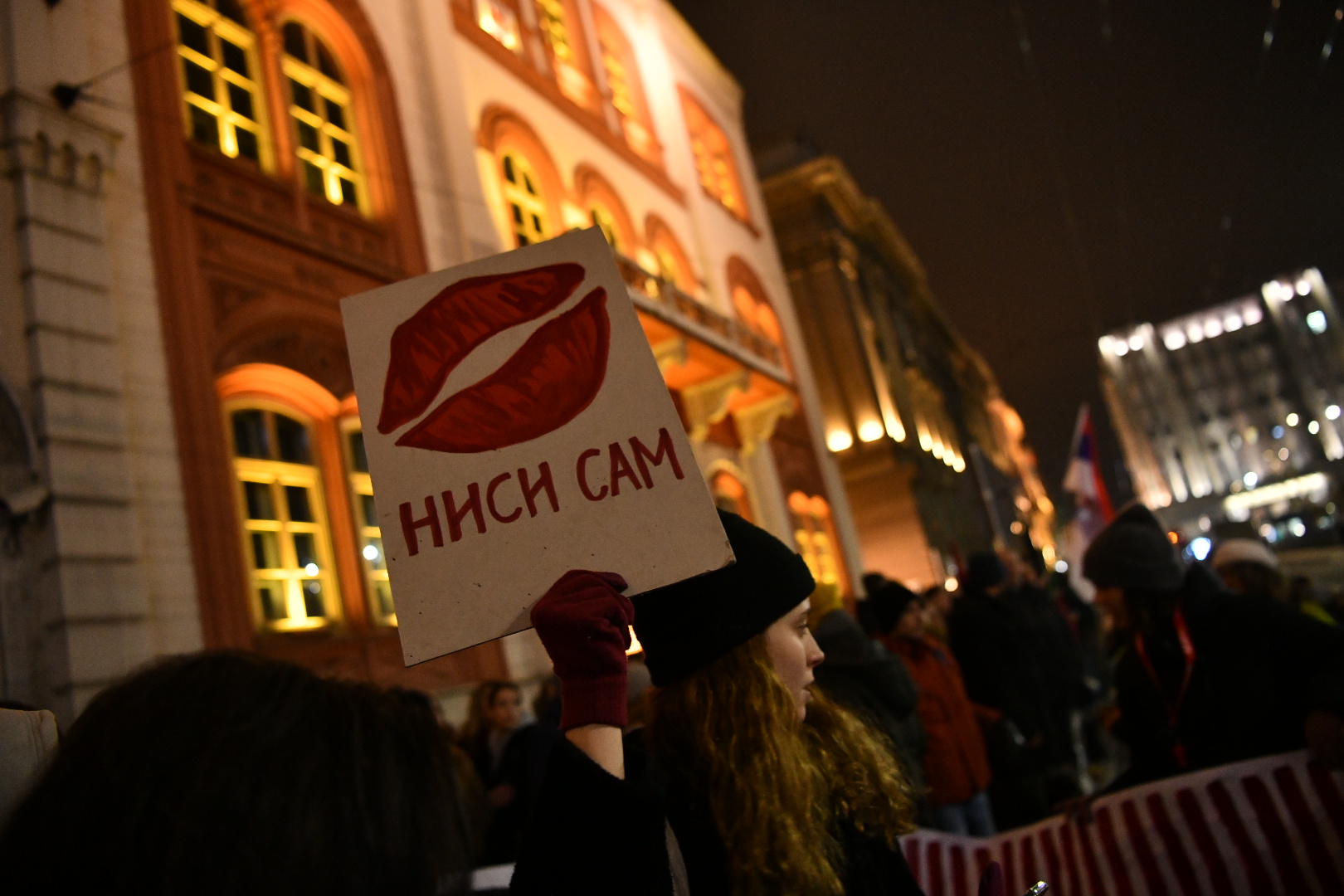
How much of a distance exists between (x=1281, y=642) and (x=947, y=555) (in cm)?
2554

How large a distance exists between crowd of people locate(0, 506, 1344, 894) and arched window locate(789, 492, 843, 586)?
41.5 feet

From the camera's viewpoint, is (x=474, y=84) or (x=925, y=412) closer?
(x=474, y=84)

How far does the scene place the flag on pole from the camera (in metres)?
10.3

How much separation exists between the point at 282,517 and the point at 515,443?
615cm

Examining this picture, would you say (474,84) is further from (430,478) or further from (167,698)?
(167,698)

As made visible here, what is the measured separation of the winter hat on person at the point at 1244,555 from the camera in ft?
17.0

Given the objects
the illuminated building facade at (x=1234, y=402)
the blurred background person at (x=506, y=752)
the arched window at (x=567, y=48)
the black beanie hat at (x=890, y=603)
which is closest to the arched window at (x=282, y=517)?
the blurred background person at (x=506, y=752)

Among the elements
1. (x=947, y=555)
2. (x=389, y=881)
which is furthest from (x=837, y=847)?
(x=947, y=555)

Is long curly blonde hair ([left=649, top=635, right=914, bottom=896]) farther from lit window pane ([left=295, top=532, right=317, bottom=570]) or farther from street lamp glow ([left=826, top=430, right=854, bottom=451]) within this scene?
street lamp glow ([left=826, top=430, right=854, bottom=451])

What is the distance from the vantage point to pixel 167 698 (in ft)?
2.95

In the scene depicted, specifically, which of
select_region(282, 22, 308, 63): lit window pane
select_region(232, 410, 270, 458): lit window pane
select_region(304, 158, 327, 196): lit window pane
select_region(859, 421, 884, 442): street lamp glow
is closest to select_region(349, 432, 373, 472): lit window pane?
select_region(232, 410, 270, 458): lit window pane

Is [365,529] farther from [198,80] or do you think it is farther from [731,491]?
[731,491]

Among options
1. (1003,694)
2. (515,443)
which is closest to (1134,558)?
(515,443)

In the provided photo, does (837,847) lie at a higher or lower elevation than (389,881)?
lower
